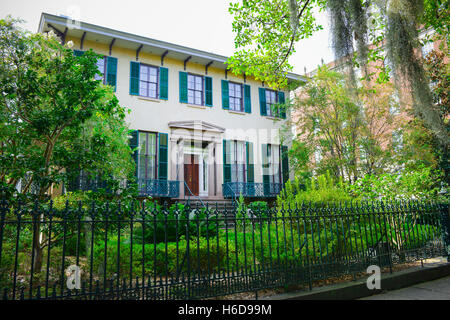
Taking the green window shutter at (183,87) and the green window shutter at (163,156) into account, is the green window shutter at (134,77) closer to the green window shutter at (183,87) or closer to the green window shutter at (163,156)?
the green window shutter at (183,87)

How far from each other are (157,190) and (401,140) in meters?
9.69

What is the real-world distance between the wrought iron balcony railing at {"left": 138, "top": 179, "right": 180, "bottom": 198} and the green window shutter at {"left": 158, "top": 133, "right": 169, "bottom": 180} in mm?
388

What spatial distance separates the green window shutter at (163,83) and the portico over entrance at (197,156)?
1381mm

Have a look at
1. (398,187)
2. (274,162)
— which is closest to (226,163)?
(274,162)

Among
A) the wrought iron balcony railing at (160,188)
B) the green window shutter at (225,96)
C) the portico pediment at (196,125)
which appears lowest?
the wrought iron balcony railing at (160,188)

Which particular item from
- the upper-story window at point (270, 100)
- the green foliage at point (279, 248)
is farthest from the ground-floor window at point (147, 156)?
the green foliage at point (279, 248)

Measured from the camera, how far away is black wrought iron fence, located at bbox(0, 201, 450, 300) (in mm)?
3283

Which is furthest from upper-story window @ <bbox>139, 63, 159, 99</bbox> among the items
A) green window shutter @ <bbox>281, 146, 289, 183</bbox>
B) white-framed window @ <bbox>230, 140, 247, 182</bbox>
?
green window shutter @ <bbox>281, 146, 289, 183</bbox>

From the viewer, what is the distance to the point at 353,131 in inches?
472

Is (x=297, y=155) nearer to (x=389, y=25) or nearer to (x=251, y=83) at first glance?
(x=251, y=83)

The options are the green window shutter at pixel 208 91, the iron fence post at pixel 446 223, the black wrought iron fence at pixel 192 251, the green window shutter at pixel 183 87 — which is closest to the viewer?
the black wrought iron fence at pixel 192 251

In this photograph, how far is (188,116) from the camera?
48.4ft

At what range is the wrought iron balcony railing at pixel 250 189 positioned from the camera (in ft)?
48.2
